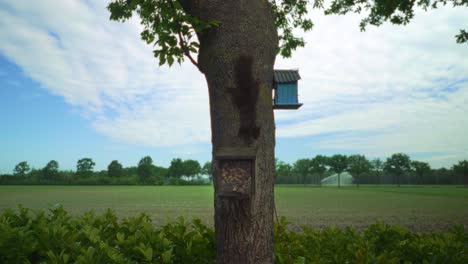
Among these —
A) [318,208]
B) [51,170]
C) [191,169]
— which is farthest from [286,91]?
[191,169]

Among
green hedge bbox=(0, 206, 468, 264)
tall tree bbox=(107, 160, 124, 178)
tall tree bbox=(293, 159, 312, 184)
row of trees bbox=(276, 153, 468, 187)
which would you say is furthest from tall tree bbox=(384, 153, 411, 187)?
green hedge bbox=(0, 206, 468, 264)

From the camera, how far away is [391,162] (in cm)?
9050

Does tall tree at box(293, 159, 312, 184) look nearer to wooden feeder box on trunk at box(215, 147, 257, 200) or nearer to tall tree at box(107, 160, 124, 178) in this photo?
tall tree at box(107, 160, 124, 178)

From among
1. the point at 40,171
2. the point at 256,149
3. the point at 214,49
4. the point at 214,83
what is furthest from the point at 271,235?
the point at 40,171

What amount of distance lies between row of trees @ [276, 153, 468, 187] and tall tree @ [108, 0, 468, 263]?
91.0 meters

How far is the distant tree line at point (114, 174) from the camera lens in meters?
82.0

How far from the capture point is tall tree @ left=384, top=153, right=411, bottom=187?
88062mm

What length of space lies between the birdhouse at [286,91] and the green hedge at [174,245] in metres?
3.20

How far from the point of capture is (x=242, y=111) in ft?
8.42

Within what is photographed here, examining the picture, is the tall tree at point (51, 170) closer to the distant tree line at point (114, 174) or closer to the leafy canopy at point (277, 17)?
the distant tree line at point (114, 174)

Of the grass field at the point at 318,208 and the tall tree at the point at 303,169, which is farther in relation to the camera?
the tall tree at the point at 303,169

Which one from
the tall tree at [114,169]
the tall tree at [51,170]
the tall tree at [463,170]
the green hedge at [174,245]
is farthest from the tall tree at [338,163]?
the green hedge at [174,245]

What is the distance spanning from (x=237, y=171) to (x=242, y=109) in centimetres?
49

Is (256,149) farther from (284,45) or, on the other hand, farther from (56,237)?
(284,45)
